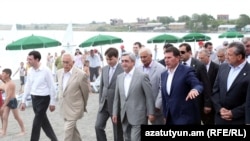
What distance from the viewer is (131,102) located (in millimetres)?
5832

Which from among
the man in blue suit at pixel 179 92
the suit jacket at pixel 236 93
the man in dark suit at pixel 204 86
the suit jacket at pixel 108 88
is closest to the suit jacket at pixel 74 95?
the suit jacket at pixel 108 88

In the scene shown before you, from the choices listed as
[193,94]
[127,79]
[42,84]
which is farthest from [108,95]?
[193,94]

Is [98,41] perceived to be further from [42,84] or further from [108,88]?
[108,88]

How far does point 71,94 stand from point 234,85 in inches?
115

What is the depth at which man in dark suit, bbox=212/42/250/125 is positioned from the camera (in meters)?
4.82

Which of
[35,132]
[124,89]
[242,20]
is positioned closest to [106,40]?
[35,132]

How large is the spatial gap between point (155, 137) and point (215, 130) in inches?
19.9

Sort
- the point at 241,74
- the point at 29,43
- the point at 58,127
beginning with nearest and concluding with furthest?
1. the point at 241,74
2. the point at 58,127
3. the point at 29,43

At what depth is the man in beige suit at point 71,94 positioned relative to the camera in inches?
266

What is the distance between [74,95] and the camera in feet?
22.2

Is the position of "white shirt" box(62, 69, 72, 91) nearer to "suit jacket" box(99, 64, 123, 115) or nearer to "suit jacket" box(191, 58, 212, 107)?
"suit jacket" box(99, 64, 123, 115)

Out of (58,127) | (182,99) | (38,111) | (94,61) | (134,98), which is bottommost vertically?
(58,127)

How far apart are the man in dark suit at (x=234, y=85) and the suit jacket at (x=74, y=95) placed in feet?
8.38

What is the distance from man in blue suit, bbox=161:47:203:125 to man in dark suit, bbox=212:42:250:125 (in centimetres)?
35
